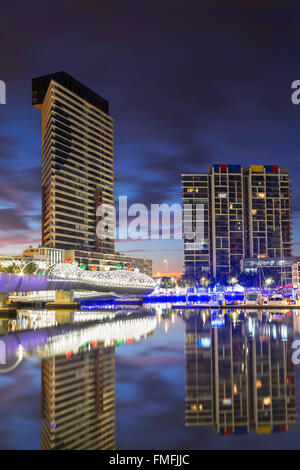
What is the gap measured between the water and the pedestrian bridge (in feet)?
97.1

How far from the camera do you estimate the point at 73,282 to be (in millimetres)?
77562

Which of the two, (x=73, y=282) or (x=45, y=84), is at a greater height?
(x=45, y=84)

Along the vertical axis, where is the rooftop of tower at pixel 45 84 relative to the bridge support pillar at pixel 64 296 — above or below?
above

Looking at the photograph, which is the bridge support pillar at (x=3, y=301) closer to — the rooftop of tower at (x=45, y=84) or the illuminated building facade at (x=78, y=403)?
the illuminated building facade at (x=78, y=403)

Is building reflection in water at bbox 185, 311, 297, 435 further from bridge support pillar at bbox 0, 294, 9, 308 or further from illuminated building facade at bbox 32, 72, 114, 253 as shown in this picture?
illuminated building facade at bbox 32, 72, 114, 253

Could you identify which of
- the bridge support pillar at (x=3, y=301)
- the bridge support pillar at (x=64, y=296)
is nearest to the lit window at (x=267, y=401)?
the bridge support pillar at (x=3, y=301)

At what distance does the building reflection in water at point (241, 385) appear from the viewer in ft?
45.1

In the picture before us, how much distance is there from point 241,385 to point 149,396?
3700 mm

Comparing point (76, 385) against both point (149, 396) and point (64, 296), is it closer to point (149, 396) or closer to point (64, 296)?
point (149, 396)

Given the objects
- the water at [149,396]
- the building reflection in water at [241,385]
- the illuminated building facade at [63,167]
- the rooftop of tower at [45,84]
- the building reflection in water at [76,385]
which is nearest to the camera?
the water at [149,396]

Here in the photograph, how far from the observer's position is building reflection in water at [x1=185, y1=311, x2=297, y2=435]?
13734 mm

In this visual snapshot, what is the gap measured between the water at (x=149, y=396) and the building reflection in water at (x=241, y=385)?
→ 1.3 inches

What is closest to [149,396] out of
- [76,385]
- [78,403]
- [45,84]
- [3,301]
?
[78,403]
